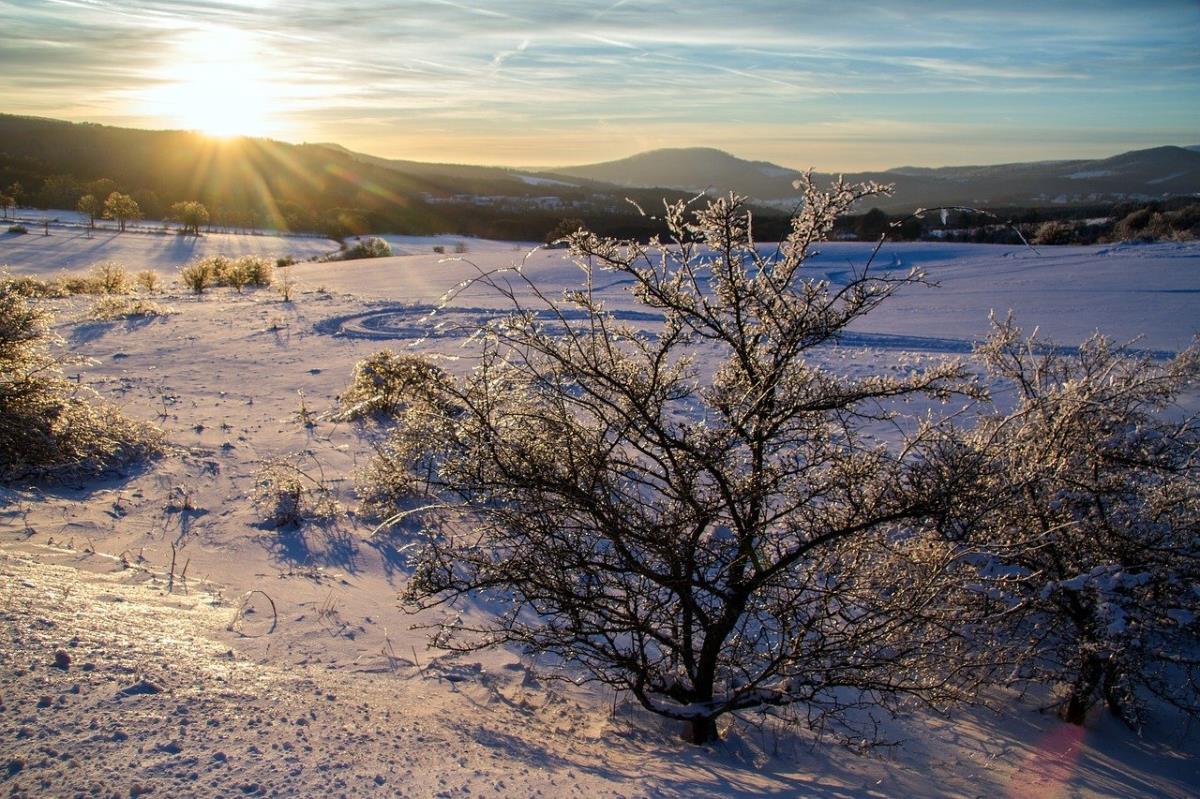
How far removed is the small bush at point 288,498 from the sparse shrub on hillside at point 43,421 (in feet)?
4.27

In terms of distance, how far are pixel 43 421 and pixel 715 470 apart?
6.14 metres

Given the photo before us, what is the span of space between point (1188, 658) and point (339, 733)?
4576 mm

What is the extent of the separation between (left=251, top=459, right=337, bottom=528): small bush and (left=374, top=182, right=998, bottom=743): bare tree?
298cm

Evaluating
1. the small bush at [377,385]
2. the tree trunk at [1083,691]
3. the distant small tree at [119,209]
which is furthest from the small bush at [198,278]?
the distant small tree at [119,209]

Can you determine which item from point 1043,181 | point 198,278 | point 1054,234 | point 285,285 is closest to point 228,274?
point 198,278

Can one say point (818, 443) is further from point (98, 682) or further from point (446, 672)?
point (98, 682)

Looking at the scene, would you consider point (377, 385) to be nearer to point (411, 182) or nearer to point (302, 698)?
point (302, 698)

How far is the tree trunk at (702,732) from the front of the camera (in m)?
3.77

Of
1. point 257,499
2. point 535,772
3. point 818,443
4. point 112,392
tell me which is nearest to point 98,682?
point 535,772

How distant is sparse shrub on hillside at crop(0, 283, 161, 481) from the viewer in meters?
6.38

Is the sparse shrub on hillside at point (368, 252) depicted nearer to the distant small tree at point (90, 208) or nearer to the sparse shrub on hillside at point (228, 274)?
the sparse shrub on hillside at point (228, 274)

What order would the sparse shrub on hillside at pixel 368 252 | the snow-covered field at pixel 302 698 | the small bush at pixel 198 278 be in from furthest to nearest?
the sparse shrub on hillside at pixel 368 252, the small bush at pixel 198 278, the snow-covered field at pixel 302 698

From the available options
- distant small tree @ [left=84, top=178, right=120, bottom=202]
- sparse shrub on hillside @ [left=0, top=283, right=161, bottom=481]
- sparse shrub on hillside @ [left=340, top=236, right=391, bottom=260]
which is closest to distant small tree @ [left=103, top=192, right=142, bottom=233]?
distant small tree @ [left=84, top=178, right=120, bottom=202]

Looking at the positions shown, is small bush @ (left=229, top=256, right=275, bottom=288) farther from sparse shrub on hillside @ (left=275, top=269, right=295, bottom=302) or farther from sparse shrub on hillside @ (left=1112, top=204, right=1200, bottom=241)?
sparse shrub on hillside @ (left=1112, top=204, right=1200, bottom=241)
